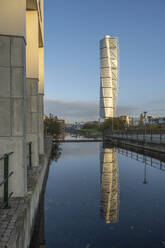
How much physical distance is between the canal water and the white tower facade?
473ft

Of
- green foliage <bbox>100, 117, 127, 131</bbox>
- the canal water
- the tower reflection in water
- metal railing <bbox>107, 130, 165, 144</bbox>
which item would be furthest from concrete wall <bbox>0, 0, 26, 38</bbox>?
green foliage <bbox>100, 117, 127, 131</bbox>

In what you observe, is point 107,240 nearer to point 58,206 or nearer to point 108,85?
point 58,206

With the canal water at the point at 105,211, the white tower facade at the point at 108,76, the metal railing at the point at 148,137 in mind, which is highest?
the white tower facade at the point at 108,76

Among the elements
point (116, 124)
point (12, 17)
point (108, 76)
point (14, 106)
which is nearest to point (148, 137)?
point (14, 106)

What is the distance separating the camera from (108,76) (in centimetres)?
15638

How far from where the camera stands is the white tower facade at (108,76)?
154 metres

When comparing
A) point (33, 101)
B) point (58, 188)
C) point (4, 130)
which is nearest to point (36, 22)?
point (33, 101)

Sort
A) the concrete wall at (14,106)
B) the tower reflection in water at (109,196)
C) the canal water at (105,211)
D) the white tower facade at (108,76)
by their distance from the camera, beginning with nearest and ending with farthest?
the canal water at (105,211) → the concrete wall at (14,106) → the tower reflection in water at (109,196) → the white tower facade at (108,76)

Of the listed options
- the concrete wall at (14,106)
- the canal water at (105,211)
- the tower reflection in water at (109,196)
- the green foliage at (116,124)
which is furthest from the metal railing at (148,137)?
the green foliage at (116,124)

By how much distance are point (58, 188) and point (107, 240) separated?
511cm

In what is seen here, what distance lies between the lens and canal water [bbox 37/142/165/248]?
17.1ft

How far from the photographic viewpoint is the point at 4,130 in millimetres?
5672

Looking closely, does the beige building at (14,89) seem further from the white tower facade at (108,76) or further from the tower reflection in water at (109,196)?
the white tower facade at (108,76)

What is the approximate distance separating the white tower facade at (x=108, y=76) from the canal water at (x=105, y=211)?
144 metres
